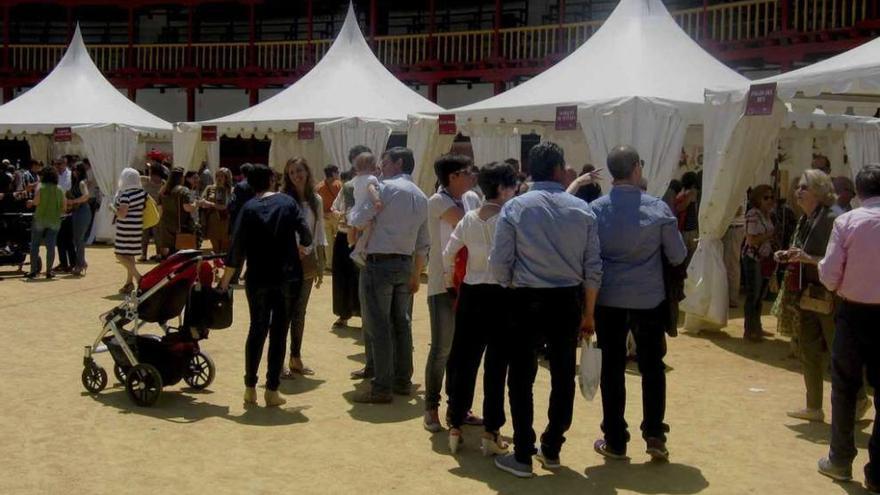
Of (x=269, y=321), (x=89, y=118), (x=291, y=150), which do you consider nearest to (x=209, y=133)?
(x=291, y=150)

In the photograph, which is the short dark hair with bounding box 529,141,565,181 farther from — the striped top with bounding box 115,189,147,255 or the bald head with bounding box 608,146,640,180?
the striped top with bounding box 115,189,147,255

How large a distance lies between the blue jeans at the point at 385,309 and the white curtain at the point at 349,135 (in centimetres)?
835

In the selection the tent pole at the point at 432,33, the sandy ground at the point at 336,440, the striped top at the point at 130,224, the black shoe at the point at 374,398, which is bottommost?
the sandy ground at the point at 336,440

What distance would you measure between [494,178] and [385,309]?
135cm

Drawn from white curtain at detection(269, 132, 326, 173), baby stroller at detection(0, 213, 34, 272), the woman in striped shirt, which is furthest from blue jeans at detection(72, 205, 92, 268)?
white curtain at detection(269, 132, 326, 173)

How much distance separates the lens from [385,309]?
582cm

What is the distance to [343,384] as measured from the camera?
6.59 metres

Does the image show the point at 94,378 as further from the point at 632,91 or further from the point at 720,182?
the point at 632,91

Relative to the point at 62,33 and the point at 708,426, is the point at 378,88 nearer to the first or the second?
the point at 708,426

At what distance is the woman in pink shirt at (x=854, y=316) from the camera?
4426 millimetres

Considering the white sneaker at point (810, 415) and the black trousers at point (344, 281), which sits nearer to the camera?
the white sneaker at point (810, 415)

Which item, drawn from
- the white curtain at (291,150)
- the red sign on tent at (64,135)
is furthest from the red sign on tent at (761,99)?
the red sign on tent at (64,135)

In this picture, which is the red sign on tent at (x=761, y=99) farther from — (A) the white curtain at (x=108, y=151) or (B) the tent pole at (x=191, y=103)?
(B) the tent pole at (x=191, y=103)

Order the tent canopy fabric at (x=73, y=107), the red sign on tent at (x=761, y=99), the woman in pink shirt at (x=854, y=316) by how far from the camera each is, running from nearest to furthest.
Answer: the woman in pink shirt at (x=854, y=316)
the red sign on tent at (x=761, y=99)
the tent canopy fabric at (x=73, y=107)
